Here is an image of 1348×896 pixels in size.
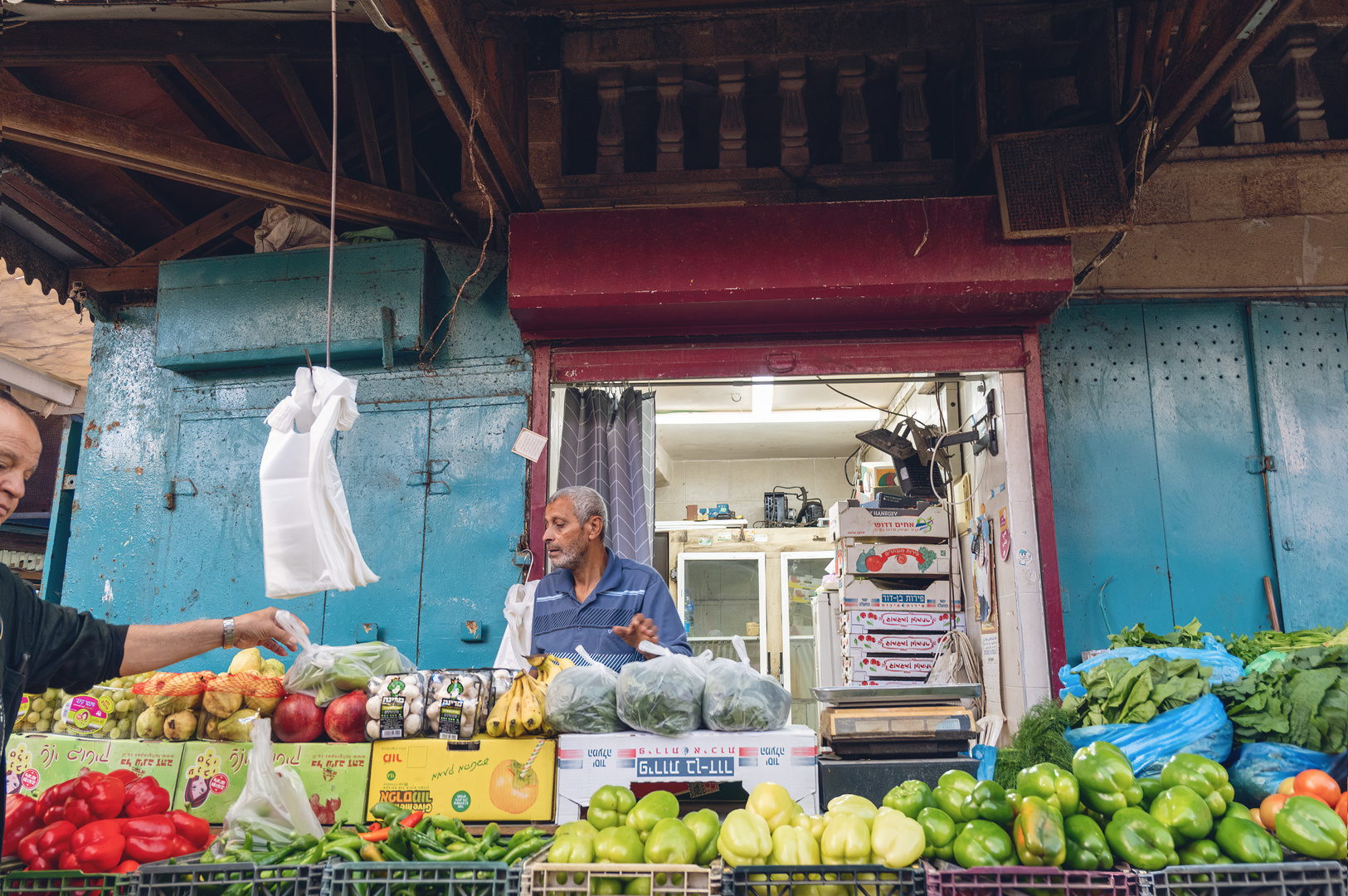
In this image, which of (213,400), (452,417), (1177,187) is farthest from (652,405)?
(1177,187)

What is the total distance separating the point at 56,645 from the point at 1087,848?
107 inches

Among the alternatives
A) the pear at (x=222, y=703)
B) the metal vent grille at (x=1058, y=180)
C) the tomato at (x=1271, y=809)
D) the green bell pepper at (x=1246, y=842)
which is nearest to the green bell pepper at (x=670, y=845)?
the green bell pepper at (x=1246, y=842)

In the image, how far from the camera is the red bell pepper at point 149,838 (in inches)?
87.0

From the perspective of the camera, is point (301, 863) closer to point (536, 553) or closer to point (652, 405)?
point (536, 553)

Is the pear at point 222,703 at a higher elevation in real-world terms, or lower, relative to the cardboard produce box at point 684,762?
higher

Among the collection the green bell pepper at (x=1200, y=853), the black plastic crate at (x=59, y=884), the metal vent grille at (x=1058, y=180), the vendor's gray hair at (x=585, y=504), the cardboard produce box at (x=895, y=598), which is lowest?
the black plastic crate at (x=59, y=884)

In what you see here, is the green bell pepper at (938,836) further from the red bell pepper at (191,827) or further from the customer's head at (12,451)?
the customer's head at (12,451)

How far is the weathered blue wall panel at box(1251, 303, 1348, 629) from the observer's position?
4.49 metres

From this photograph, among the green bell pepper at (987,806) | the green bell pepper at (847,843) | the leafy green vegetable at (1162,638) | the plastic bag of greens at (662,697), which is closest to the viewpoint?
the green bell pepper at (847,843)

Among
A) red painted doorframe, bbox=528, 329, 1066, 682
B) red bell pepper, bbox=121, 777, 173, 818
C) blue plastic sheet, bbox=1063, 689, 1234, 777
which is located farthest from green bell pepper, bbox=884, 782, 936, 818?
red painted doorframe, bbox=528, 329, 1066, 682

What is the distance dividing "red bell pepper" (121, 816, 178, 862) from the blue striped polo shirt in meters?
1.82

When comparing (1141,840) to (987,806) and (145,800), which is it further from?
(145,800)

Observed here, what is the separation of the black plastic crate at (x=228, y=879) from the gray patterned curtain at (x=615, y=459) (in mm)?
3356

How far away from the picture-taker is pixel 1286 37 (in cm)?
489
